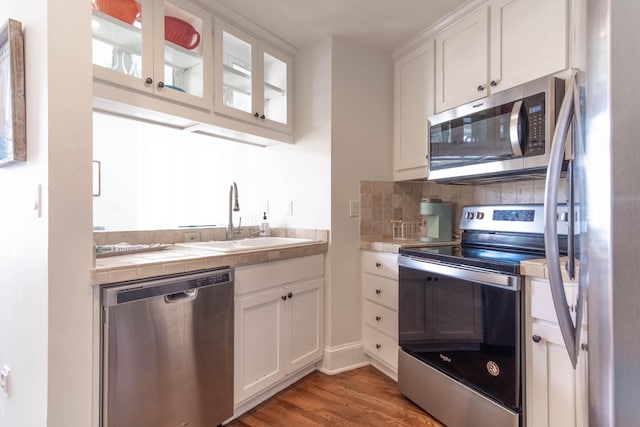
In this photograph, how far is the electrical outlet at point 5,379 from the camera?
4.78ft

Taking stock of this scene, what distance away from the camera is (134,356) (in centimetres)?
130

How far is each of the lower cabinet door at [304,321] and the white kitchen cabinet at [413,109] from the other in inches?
41.9

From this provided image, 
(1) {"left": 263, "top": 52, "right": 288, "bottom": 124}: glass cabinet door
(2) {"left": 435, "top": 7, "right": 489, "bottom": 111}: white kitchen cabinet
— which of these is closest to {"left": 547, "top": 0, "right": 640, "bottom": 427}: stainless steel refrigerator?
(2) {"left": 435, "top": 7, "right": 489, "bottom": 111}: white kitchen cabinet

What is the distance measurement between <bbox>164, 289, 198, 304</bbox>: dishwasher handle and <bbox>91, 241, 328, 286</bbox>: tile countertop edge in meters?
0.10

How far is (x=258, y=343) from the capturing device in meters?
1.84

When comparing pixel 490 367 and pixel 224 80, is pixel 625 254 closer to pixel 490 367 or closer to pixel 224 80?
pixel 490 367

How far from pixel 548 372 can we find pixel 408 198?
61.3 inches

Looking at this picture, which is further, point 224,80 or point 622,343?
point 224,80

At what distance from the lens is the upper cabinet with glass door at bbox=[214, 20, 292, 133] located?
6.57 ft

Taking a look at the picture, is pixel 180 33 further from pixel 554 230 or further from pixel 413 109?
pixel 554 230

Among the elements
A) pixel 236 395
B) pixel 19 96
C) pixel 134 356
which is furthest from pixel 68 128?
pixel 236 395

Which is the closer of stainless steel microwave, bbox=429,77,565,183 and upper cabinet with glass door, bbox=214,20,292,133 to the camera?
stainless steel microwave, bbox=429,77,565,183

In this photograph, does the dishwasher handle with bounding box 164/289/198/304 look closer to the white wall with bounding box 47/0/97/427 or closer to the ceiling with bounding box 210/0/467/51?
the white wall with bounding box 47/0/97/427

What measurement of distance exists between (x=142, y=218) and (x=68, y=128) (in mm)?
1390
